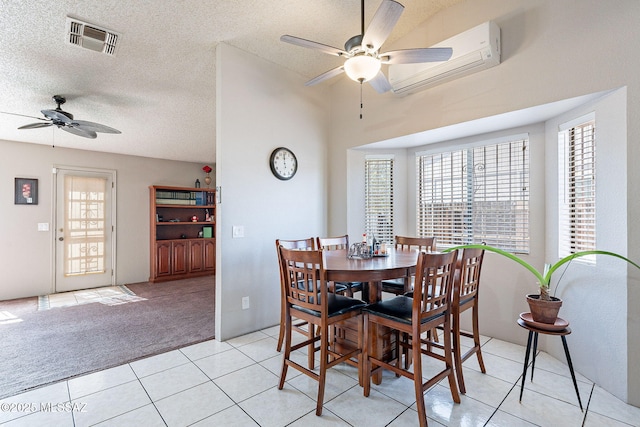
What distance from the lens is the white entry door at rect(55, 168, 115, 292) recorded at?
209 inches

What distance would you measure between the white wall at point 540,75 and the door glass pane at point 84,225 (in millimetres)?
5530

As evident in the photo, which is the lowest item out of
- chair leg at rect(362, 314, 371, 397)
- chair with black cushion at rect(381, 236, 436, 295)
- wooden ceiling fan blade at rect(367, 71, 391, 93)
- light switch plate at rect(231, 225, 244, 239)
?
chair leg at rect(362, 314, 371, 397)

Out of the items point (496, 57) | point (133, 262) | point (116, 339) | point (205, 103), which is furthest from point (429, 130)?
point (133, 262)

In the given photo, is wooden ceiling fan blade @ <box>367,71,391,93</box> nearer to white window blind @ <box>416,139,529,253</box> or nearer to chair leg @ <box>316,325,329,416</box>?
white window blind @ <box>416,139,529,253</box>

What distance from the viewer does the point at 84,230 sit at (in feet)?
18.2

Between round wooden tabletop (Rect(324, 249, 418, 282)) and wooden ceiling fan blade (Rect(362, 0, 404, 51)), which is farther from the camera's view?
round wooden tabletop (Rect(324, 249, 418, 282))

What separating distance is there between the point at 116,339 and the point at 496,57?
4452 millimetres

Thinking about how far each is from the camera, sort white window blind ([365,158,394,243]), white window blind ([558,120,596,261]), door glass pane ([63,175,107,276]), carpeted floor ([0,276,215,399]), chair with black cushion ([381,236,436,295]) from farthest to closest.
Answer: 1. door glass pane ([63,175,107,276])
2. white window blind ([365,158,394,243])
3. chair with black cushion ([381,236,436,295])
4. carpeted floor ([0,276,215,399])
5. white window blind ([558,120,596,261])

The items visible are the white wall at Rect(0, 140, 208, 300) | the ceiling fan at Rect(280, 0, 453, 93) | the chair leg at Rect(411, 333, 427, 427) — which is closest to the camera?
the chair leg at Rect(411, 333, 427, 427)

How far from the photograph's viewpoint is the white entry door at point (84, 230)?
5.31m

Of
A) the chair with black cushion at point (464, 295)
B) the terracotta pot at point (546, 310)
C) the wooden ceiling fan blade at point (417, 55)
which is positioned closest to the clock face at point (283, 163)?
the wooden ceiling fan blade at point (417, 55)

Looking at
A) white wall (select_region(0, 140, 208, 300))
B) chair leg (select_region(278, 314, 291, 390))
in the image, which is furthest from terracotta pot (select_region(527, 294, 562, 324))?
white wall (select_region(0, 140, 208, 300))

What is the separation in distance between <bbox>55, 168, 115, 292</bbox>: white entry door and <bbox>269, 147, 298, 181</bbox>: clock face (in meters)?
4.35

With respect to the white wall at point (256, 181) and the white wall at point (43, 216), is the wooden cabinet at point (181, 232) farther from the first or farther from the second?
the white wall at point (256, 181)
